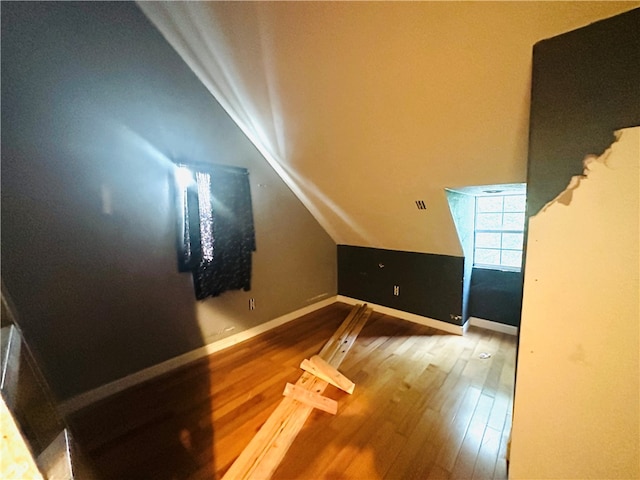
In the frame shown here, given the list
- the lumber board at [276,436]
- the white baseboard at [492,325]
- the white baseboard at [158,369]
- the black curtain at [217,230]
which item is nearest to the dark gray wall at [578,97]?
the lumber board at [276,436]

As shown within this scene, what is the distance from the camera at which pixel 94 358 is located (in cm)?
173

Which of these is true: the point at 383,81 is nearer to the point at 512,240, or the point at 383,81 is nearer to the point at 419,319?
the point at 512,240

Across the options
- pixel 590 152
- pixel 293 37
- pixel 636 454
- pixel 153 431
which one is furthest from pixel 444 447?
pixel 293 37

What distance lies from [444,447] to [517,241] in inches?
89.1

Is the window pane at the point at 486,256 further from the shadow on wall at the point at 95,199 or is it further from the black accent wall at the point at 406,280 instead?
the shadow on wall at the point at 95,199

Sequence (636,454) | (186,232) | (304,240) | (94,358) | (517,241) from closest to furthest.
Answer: (636,454) → (94,358) → (186,232) → (517,241) → (304,240)

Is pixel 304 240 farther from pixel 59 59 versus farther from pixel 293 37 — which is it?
pixel 59 59

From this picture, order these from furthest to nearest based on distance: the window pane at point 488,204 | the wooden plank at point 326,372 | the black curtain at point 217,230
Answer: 1. the window pane at point 488,204
2. the black curtain at point 217,230
3. the wooden plank at point 326,372

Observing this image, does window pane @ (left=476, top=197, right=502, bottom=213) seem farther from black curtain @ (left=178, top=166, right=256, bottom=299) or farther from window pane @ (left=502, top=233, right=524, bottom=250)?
black curtain @ (left=178, top=166, right=256, bottom=299)

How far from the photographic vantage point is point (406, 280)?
3029mm

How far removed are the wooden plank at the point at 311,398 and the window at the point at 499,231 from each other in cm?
229

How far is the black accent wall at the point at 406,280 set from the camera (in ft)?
8.84

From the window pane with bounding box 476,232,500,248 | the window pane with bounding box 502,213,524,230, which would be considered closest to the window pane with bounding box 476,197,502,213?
the window pane with bounding box 502,213,524,230

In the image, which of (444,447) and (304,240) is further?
(304,240)
